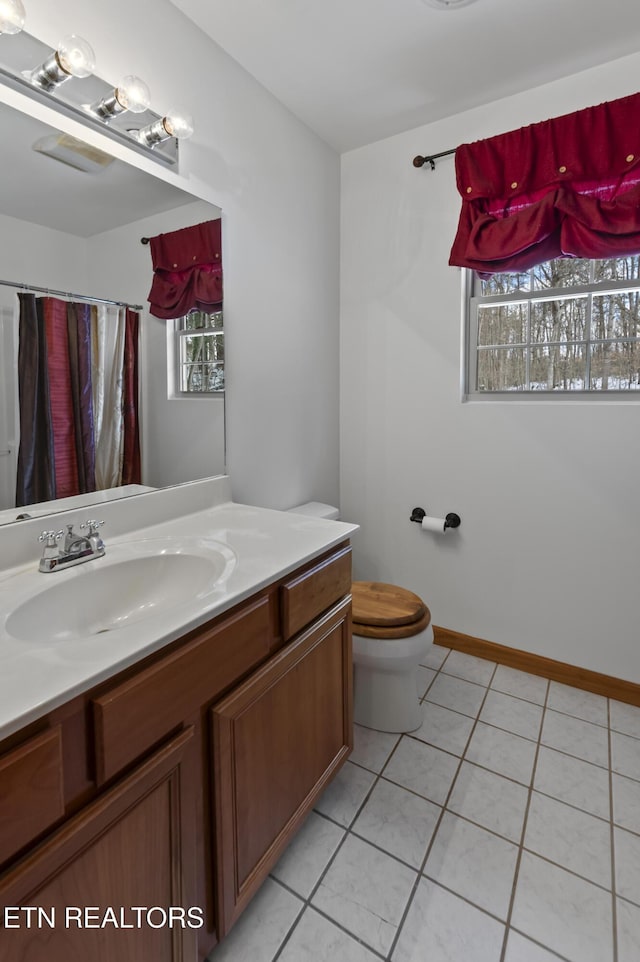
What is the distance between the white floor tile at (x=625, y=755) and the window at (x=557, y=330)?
50.6 inches

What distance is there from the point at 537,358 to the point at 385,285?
778 millimetres

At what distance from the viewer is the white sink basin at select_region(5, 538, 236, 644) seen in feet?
3.22

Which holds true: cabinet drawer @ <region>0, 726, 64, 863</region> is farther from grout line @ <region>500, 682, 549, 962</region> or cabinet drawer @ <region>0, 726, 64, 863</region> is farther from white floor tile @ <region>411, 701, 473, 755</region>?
white floor tile @ <region>411, 701, 473, 755</region>

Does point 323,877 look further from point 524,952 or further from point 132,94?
point 132,94

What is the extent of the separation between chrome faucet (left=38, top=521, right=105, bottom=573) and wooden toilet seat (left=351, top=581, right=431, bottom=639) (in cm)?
94

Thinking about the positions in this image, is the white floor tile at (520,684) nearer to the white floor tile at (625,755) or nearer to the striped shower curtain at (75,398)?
the white floor tile at (625,755)

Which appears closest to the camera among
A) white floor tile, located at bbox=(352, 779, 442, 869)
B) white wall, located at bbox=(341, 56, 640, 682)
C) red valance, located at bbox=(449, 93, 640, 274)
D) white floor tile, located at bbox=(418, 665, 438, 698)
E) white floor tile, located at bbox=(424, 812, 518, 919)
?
white floor tile, located at bbox=(424, 812, 518, 919)

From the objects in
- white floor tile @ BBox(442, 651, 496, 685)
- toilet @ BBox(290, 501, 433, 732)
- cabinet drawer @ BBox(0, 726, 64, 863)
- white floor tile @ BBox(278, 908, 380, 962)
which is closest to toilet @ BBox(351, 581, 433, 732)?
toilet @ BBox(290, 501, 433, 732)

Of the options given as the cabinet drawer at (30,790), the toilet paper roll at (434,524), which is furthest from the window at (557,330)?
the cabinet drawer at (30,790)

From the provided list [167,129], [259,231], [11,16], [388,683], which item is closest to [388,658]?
[388,683]

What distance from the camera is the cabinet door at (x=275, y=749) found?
38.5 inches

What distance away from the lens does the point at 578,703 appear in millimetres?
1945

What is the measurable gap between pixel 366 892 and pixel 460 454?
1.61 metres

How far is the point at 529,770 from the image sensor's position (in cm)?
160
